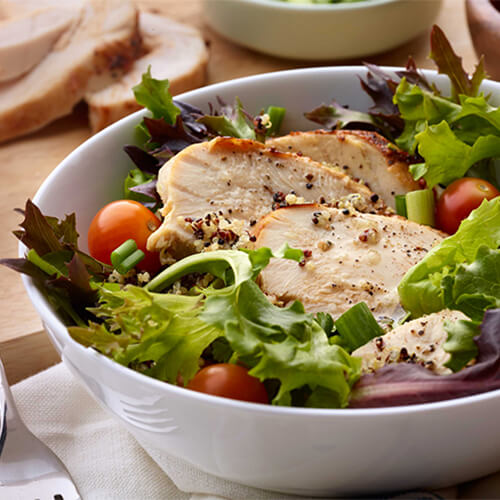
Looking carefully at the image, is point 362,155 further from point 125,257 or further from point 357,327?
point 125,257

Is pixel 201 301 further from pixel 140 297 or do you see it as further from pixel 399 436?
A: pixel 399 436

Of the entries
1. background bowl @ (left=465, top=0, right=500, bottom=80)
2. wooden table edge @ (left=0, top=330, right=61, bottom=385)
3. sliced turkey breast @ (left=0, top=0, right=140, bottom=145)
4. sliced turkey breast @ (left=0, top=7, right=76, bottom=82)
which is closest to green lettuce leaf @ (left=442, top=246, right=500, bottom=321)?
wooden table edge @ (left=0, top=330, right=61, bottom=385)

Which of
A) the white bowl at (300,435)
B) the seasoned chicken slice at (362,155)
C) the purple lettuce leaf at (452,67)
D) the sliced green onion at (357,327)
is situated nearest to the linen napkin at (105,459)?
the white bowl at (300,435)

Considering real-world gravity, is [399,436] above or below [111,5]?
below

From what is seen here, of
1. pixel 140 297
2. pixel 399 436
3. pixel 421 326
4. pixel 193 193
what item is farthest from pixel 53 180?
pixel 399 436

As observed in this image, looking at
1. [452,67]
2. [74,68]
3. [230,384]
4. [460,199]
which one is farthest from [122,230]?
[74,68]
